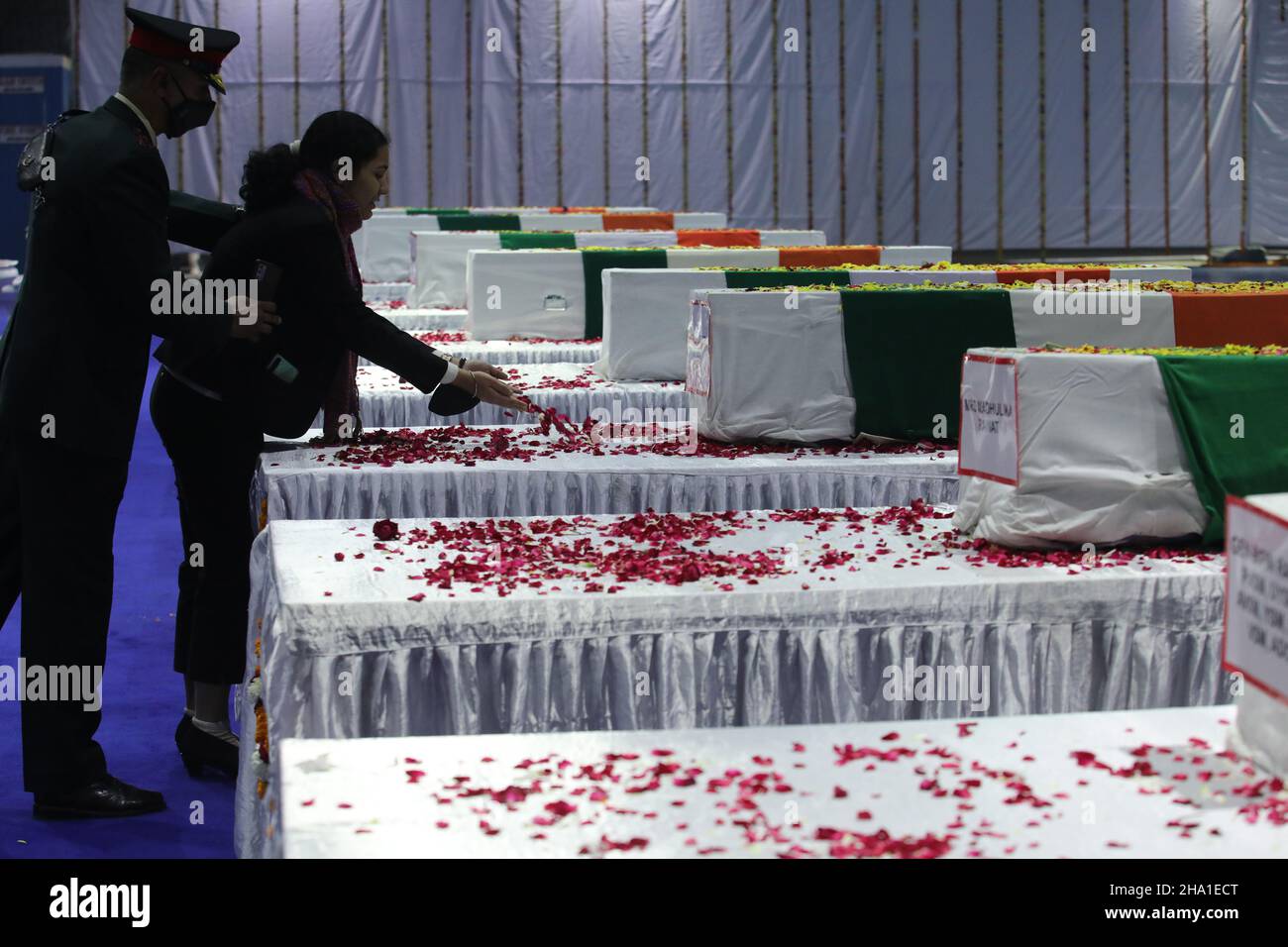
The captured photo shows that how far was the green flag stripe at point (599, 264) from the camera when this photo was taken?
273 inches

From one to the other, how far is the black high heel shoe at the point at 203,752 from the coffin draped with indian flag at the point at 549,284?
147 inches

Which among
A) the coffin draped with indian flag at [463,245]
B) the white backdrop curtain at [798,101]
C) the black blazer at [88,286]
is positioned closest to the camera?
the black blazer at [88,286]

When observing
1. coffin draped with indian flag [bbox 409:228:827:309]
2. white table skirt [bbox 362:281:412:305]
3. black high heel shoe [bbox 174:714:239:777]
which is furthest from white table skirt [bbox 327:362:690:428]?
white table skirt [bbox 362:281:412:305]

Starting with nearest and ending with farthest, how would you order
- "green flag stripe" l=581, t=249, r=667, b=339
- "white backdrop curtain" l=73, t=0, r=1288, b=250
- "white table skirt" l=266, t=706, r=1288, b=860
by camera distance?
"white table skirt" l=266, t=706, r=1288, b=860, "green flag stripe" l=581, t=249, r=667, b=339, "white backdrop curtain" l=73, t=0, r=1288, b=250

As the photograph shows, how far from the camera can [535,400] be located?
16.5ft

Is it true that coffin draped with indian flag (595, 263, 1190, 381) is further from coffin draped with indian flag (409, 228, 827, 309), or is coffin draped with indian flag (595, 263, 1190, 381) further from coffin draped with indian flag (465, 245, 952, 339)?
coffin draped with indian flag (409, 228, 827, 309)

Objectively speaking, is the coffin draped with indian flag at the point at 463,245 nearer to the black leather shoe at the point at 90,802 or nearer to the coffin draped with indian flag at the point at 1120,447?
the black leather shoe at the point at 90,802

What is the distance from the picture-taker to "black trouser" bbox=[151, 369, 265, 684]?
11.0 ft

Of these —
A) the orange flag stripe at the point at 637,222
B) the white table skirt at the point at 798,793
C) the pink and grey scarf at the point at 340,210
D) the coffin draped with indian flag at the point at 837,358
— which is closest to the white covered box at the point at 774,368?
the coffin draped with indian flag at the point at 837,358

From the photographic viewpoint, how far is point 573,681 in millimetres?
2518

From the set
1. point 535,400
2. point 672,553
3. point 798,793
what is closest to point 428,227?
point 535,400

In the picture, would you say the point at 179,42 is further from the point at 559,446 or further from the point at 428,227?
the point at 428,227

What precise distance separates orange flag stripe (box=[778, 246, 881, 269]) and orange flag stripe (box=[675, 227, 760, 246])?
1.78m

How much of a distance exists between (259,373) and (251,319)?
12 cm
